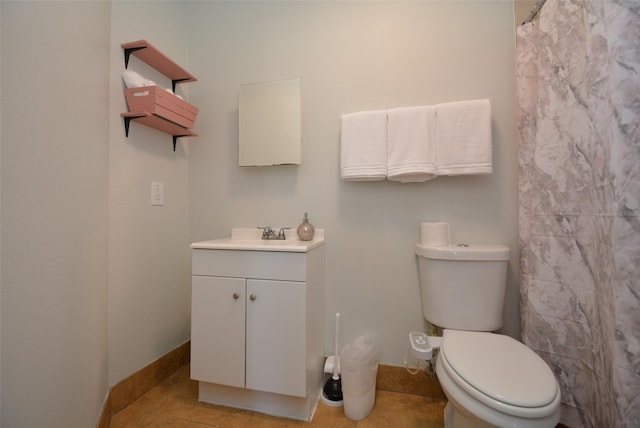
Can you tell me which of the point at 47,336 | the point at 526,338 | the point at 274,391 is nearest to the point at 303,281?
the point at 274,391

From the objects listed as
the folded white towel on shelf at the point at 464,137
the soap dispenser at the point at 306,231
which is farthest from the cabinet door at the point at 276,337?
the folded white towel on shelf at the point at 464,137

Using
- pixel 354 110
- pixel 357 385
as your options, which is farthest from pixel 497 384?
pixel 354 110

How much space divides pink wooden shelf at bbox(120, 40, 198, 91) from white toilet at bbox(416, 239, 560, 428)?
5.18ft

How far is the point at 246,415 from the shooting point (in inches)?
47.4

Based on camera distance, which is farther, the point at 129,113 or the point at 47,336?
the point at 129,113

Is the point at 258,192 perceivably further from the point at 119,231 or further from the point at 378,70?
the point at 378,70

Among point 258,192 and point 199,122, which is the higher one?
point 199,122

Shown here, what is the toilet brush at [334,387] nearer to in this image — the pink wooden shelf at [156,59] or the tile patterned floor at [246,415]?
the tile patterned floor at [246,415]

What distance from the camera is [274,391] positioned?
1.15m

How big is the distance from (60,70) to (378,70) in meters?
1.30

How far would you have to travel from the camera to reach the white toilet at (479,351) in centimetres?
72

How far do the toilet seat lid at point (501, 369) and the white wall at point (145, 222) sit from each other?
140cm

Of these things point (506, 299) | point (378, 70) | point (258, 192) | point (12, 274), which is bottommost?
point (506, 299)

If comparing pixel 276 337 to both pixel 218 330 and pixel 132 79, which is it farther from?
pixel 132 79
